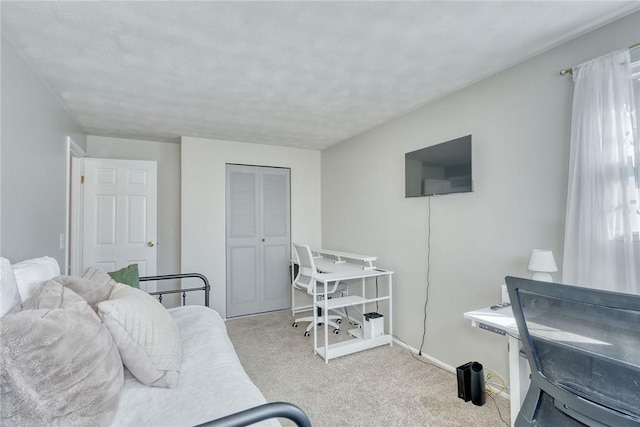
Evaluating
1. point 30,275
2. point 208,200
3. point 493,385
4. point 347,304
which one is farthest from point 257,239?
Answer: point 493,385

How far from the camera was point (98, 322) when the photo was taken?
115 centimetres

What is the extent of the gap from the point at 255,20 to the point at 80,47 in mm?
1142

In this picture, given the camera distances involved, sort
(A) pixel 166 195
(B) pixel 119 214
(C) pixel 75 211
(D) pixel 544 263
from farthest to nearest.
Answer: (A) pixel 166 195, (B) pixel 119 214, (C) pixel 75 211, (D) pixel 544 263

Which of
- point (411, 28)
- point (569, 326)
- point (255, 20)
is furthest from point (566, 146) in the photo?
point (255, 20)

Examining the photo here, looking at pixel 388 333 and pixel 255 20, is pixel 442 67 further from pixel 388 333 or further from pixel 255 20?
pixel 388 333

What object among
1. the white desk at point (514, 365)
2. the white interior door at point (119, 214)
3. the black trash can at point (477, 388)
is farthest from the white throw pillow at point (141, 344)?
the white interior door at point (119, 214)

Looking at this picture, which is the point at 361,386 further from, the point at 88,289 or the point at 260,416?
the point at 88,289

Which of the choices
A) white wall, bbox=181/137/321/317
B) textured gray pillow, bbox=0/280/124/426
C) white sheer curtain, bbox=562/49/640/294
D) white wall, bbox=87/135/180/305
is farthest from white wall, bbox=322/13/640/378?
white wall, bbox=87/135/180/305

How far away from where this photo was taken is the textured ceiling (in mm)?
1546

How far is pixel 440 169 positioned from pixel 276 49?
1.65 meters

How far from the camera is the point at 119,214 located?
3570 millimetres

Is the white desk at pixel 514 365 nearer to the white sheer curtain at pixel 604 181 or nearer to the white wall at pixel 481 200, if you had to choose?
the white sheer curtain at pixel 604 181

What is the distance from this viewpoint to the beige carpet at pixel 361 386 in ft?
6.44

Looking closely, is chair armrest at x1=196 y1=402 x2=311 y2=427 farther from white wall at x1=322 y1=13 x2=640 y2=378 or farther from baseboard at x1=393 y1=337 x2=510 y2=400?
baseboard at x1=393 y1=337 x2=510 y2=400
